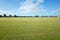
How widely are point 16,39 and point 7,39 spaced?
1.99ft

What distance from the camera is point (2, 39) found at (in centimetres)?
776

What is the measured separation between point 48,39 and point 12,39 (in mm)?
2439

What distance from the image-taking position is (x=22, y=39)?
308 inches

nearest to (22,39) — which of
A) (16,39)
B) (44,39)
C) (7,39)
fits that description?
(16,39)

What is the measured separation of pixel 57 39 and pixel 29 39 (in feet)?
6.21

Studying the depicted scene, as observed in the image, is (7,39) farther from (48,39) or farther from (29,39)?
(48,39)

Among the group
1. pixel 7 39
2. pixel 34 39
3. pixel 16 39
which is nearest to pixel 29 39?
pixel 34 39

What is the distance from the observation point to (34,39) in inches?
308

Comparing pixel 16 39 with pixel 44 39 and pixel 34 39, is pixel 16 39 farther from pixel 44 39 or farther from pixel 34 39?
pixel 44 39

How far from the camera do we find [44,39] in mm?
7820

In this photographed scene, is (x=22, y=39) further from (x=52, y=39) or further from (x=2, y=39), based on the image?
(x=52, y=39)

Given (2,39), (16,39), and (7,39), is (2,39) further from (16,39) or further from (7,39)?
(16,39)

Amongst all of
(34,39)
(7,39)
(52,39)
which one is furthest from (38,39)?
(7,39)

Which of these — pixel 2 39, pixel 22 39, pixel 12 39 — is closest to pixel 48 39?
pixel 22 39
